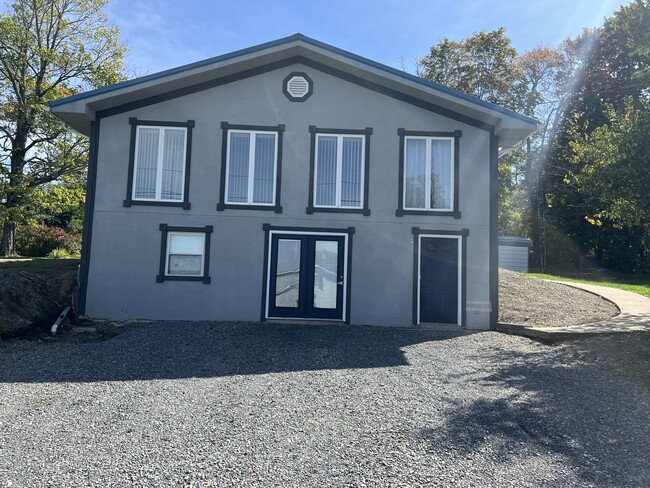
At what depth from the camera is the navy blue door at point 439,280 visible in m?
10.7

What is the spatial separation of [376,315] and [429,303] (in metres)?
1.23

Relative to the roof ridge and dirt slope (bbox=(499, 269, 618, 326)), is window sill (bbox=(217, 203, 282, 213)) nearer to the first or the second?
the roof ridge

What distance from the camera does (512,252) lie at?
2225 centimetres

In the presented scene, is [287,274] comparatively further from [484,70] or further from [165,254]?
[484,70]

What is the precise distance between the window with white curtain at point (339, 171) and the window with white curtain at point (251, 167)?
1048mm

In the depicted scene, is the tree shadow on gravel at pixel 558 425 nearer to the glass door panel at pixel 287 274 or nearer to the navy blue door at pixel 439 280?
the navy blue door at pixel 439 280

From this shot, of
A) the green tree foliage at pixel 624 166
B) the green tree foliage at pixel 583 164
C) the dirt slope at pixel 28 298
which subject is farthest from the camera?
the green tree foliage at pixel 583 164

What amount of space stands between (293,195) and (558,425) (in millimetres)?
7384

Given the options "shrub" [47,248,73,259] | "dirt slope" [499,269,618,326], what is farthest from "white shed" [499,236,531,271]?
"shrub" [47,248,73,259]

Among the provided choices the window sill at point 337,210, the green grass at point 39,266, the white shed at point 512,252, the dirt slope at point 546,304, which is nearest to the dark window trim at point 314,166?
the window sill at point 337,210

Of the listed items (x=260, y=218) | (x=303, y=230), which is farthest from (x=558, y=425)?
(x=260, y=218)

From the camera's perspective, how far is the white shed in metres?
Answer: 22.1

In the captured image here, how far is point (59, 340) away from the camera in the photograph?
8.72 meters

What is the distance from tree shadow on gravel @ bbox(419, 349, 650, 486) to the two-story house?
421 cm
